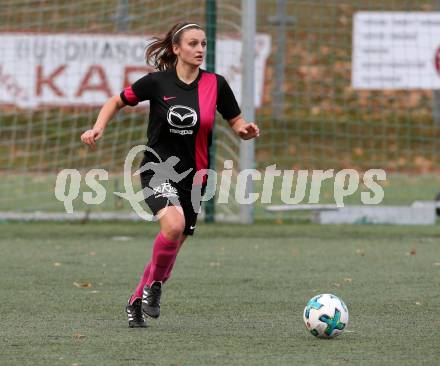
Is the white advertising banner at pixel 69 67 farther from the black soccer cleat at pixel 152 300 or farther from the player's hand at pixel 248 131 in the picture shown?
the black soccer cleat at pixel 152 300

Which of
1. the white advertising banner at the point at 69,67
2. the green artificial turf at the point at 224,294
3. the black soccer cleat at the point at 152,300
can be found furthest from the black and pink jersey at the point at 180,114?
the white advertising banner at the point at 69,67

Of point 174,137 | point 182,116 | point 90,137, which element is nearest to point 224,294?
point 174,137

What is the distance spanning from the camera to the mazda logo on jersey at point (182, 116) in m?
6.42

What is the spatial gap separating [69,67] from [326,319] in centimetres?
832

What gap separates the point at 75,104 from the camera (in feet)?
45.2

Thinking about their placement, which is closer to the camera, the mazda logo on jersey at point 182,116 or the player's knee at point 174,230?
the player's knee at point 174,230

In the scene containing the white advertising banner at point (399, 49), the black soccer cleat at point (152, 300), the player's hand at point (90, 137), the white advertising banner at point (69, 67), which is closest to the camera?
the player's hand at point (90, 137)

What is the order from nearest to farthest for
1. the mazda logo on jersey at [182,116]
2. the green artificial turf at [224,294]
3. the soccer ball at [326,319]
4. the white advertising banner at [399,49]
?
the green artificial turf at [224,294] → the soccer ball at [326,319] → the mazda logo on jersey at [182,116] → the white advertising banner at [399,49]

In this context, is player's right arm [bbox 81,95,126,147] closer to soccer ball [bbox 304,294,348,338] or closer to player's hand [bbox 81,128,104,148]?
player's hand [bbox 81,128,104,148]

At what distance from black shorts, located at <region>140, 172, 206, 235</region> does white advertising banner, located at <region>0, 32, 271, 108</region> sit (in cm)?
710

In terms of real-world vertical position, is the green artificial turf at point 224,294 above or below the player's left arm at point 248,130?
below

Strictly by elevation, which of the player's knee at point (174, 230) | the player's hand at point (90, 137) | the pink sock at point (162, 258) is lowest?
the pink sock at point (162, 258)

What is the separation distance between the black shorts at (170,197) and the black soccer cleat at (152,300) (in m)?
0.38

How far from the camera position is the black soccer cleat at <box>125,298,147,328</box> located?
630 centimetres
